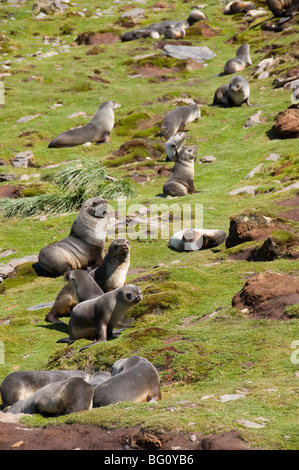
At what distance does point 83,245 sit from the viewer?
1686cm

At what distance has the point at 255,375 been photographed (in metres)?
8.46

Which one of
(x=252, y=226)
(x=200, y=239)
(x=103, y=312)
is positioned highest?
(x=103, y=312)

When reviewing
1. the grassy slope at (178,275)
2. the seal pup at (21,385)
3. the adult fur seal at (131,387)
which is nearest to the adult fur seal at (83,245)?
the grassy slope at (178,275)

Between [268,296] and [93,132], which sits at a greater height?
[268,296]

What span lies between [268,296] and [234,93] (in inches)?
832

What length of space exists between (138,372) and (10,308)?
25.2 ft

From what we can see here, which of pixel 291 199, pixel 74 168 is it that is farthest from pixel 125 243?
pixel 74 168

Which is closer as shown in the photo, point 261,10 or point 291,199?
point 291,199

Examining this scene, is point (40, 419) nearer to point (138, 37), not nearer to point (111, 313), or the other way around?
point (111, 313)

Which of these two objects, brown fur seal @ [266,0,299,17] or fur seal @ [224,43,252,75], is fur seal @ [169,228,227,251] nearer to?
fur seal @ [224,43,252,75]

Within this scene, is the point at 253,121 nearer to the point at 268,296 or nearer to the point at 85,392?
the point at 268,296

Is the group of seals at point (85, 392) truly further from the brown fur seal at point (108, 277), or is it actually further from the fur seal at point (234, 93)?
the fur seal at point (234, 93)

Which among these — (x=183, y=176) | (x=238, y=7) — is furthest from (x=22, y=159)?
(x=238, y=7)

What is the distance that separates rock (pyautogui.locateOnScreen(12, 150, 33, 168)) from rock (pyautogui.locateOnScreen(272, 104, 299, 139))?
10008 mm
